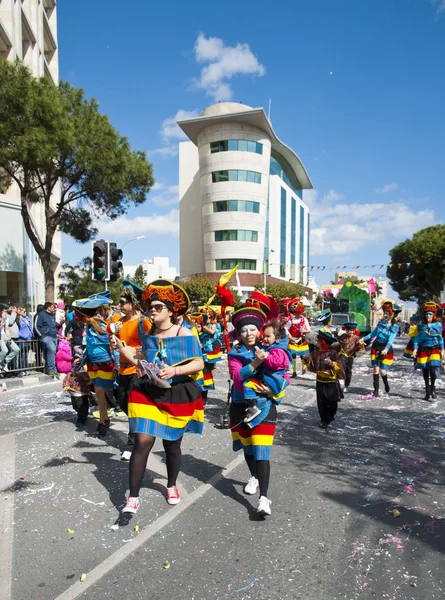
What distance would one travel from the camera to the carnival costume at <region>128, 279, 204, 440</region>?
382 centimetres

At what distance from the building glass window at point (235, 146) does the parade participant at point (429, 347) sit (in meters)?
50.5

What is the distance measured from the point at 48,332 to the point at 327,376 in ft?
25.1

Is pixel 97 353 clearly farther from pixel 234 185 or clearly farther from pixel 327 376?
pixel 234 185

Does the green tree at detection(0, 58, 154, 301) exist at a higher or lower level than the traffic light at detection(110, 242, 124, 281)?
higher

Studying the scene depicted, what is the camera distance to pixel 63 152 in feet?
50.0

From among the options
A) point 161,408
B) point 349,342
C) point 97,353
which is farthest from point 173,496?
point 349,342

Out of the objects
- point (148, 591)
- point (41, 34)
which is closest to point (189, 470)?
point (148, 591)

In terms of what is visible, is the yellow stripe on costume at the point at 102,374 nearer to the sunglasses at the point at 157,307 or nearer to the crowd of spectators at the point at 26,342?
the sunglasses at the point at 157,307

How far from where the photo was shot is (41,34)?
27203 mm

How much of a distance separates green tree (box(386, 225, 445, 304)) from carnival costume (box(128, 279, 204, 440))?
2893 cm

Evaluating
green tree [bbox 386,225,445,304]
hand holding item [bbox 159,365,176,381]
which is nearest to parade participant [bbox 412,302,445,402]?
hand holding item [bbox 159,365,176,381]

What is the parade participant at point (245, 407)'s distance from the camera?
3916 mm

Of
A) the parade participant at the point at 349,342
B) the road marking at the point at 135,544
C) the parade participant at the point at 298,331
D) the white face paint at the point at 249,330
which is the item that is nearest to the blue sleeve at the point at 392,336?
the parade participant at the point at 349,342

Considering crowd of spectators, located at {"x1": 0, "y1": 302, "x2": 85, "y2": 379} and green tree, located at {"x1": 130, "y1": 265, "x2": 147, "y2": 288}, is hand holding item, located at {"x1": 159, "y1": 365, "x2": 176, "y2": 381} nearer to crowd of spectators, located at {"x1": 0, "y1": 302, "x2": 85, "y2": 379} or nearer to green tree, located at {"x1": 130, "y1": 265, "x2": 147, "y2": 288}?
crowd of spectators, located at {"x1": 0, "y1": 302, "x2": 85, "y2": 379}
